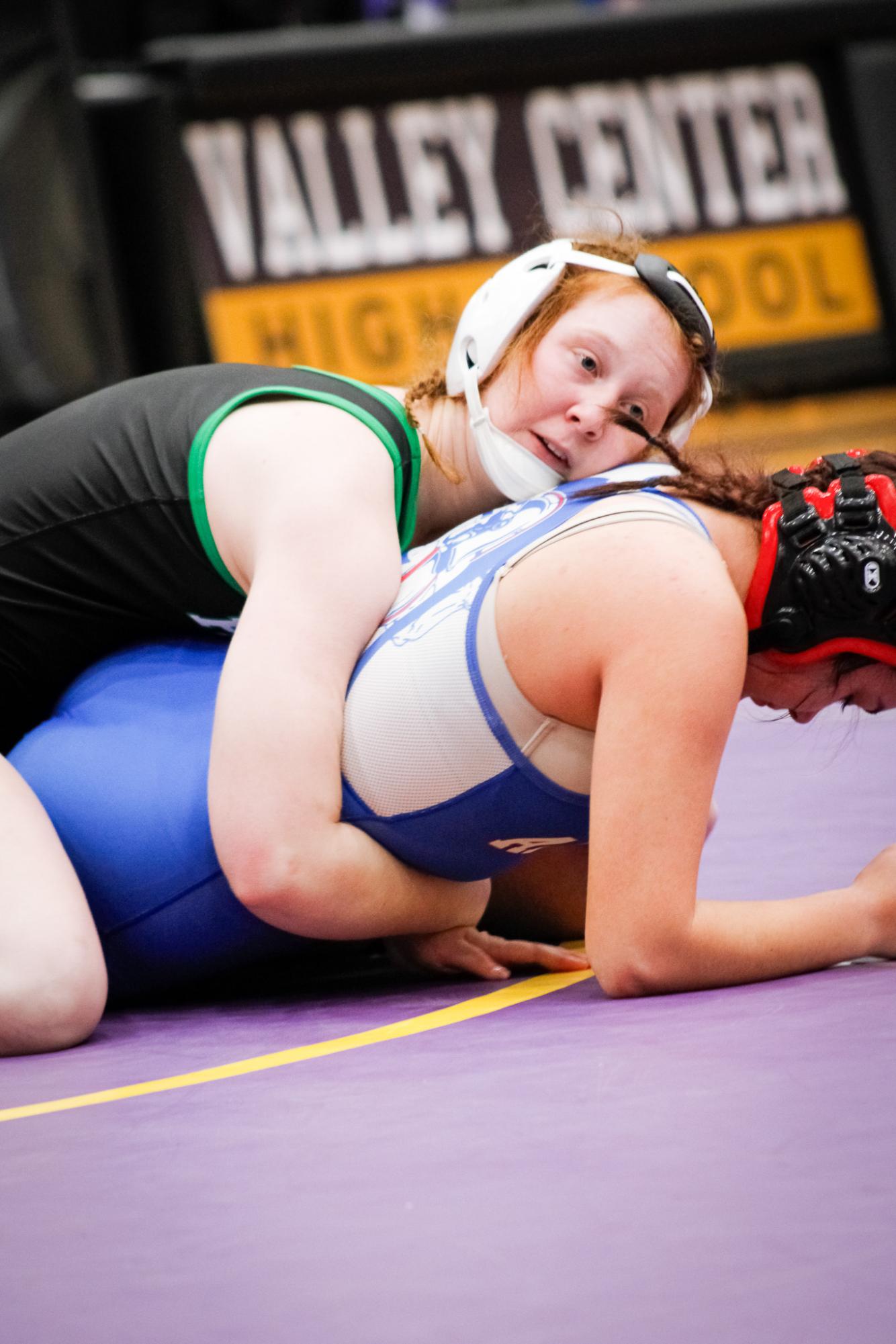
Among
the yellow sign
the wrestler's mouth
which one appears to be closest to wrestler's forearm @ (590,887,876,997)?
the wrestler's mouth

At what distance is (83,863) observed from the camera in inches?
83.2

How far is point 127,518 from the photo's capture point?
228 cm

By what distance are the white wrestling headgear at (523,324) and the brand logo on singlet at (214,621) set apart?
1.29ft

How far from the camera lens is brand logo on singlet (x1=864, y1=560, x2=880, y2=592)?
1.83 metres

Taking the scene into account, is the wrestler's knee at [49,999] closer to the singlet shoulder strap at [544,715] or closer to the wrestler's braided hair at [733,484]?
the singlet shoulder strap at [544,715]

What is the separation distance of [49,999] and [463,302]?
5004mm

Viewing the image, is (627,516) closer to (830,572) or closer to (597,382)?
(830,572)

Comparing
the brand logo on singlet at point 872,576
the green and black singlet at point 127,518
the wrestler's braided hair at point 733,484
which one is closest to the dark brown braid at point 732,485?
the wrestler's braided hair at point 733,484

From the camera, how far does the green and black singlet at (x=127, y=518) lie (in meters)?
2.26

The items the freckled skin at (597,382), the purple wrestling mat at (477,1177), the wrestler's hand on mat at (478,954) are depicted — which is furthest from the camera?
the freckled skin at (597,382)

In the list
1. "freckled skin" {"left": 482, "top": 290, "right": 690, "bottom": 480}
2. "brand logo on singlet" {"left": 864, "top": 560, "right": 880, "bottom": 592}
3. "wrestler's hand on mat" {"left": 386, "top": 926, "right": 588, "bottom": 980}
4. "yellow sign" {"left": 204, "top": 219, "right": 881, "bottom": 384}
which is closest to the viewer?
"brand logo on singlet" {"left": 864, "top": 560, "right": 880, "bottom": 592}

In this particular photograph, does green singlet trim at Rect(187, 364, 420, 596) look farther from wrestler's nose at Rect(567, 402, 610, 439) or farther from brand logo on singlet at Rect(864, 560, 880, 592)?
brand logo on singlet at Rect(864, 560, 880, 592)

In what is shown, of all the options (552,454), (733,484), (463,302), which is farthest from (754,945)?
(463,302)

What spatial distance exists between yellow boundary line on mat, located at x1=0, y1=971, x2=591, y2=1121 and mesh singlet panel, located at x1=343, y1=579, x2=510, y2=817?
0.23 m
